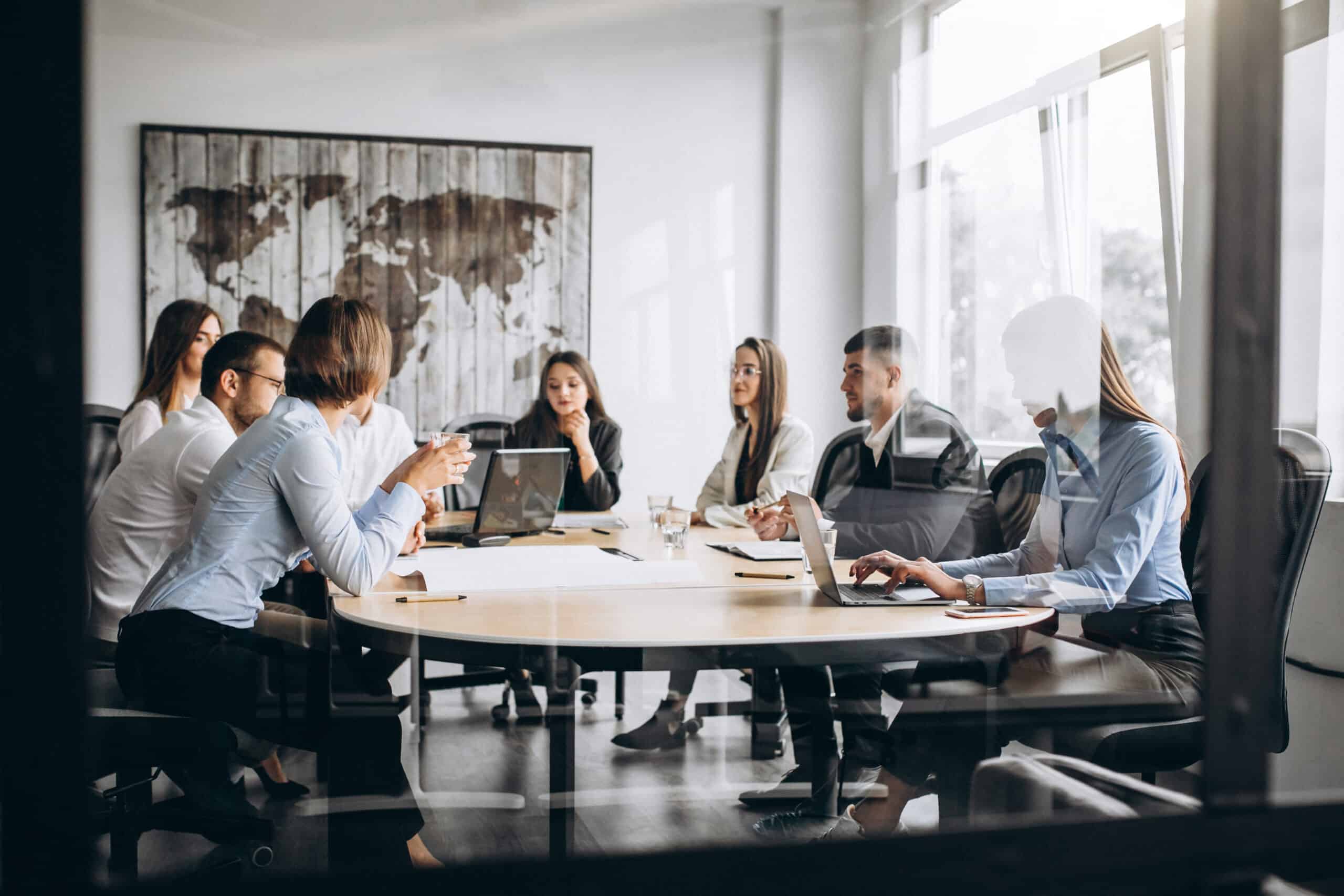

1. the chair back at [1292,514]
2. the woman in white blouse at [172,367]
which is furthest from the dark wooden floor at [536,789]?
the woman in white blouse at [172,367]

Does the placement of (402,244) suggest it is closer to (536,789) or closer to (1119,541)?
(536,789)

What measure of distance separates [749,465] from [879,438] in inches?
19.1

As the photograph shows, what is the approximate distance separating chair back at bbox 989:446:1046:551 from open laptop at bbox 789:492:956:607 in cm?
43

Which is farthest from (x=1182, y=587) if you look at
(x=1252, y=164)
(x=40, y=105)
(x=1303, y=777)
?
(x=40, y=105)

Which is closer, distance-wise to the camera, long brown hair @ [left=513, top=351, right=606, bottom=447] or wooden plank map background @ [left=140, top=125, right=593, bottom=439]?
long brown hair @ [left=513, top=351, right=606, bottom=447]

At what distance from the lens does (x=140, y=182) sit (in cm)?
434

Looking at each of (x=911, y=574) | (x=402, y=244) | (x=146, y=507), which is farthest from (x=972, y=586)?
(x=402, y=244)

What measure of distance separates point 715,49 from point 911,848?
4.76 meters

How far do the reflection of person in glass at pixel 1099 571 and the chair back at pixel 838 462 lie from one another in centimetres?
102

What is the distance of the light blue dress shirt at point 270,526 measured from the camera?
1784 mm

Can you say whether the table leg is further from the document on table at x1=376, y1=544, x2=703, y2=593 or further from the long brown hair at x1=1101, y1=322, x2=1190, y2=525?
the long brown hair at x1=1101, y1=322, x2=1190, y2=525

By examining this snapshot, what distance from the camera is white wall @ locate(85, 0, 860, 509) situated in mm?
4348

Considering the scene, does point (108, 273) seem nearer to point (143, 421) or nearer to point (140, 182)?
point (140, 182)

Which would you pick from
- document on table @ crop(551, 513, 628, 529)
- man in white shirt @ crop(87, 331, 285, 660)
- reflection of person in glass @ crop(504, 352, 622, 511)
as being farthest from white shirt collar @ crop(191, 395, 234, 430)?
reflection of person in glass @ crop(504, 352, 622, 511)
